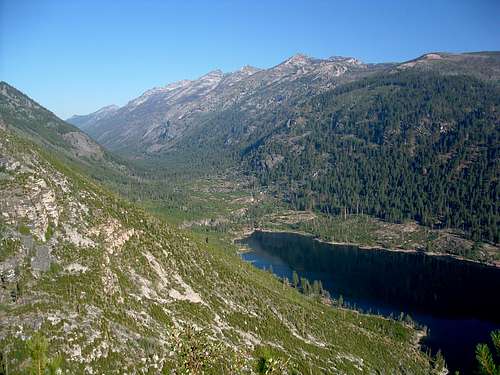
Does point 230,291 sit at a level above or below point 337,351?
above

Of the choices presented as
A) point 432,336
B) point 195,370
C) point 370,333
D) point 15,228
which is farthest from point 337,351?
point 195,370

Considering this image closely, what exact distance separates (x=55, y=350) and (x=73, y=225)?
132 ft

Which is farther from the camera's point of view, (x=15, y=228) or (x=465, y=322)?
(x=465, y=322)

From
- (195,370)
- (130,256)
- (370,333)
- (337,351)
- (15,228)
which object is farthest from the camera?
(370,333)

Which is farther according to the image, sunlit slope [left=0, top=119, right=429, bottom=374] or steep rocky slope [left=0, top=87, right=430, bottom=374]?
sunlit slope [left=0, top=119, right=429, bottom=374]

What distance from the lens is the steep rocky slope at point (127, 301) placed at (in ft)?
253

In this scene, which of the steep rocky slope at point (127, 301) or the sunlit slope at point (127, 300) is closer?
the steep rocky slope at point (127, 301)

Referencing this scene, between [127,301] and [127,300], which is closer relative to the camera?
[127,301]

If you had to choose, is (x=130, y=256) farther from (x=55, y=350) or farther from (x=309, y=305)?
(x=309, y=305)

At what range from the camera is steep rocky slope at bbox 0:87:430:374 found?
253 ft

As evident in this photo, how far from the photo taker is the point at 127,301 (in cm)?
9569

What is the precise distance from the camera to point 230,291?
130 metres

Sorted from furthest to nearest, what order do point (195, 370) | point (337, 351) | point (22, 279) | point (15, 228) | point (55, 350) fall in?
point (337, 351) → point (15, 228) → point (22, 279) → point (55, 350) → point (195, 370)

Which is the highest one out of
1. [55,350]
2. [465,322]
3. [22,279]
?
[22,279]
